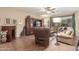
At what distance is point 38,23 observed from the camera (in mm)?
1805

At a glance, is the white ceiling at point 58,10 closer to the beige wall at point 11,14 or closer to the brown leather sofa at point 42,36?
the beige wall at point 11,14

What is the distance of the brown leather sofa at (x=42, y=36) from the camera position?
183cm

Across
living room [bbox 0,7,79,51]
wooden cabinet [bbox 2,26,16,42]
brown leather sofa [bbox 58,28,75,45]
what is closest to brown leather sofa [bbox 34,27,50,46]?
living room [bbox 0,7,79,51]

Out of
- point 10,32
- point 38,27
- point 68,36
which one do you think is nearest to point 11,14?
point 10,32

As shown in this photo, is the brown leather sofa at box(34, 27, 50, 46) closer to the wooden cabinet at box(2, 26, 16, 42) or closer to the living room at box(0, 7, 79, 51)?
the living room at box(0, 7, 79, 51)

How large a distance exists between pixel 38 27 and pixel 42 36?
0.16 m

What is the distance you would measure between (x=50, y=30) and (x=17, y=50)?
608mm

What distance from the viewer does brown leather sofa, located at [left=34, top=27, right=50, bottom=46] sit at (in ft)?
5.99

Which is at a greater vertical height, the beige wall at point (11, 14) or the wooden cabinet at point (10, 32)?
the beige wall at point (11, 14)

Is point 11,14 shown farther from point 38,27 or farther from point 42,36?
point 42,36

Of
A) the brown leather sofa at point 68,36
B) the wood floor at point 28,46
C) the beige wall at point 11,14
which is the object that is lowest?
the wood floor at point 28,46

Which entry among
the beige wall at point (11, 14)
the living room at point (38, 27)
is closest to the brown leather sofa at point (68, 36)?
the living room at point (38, 27)
